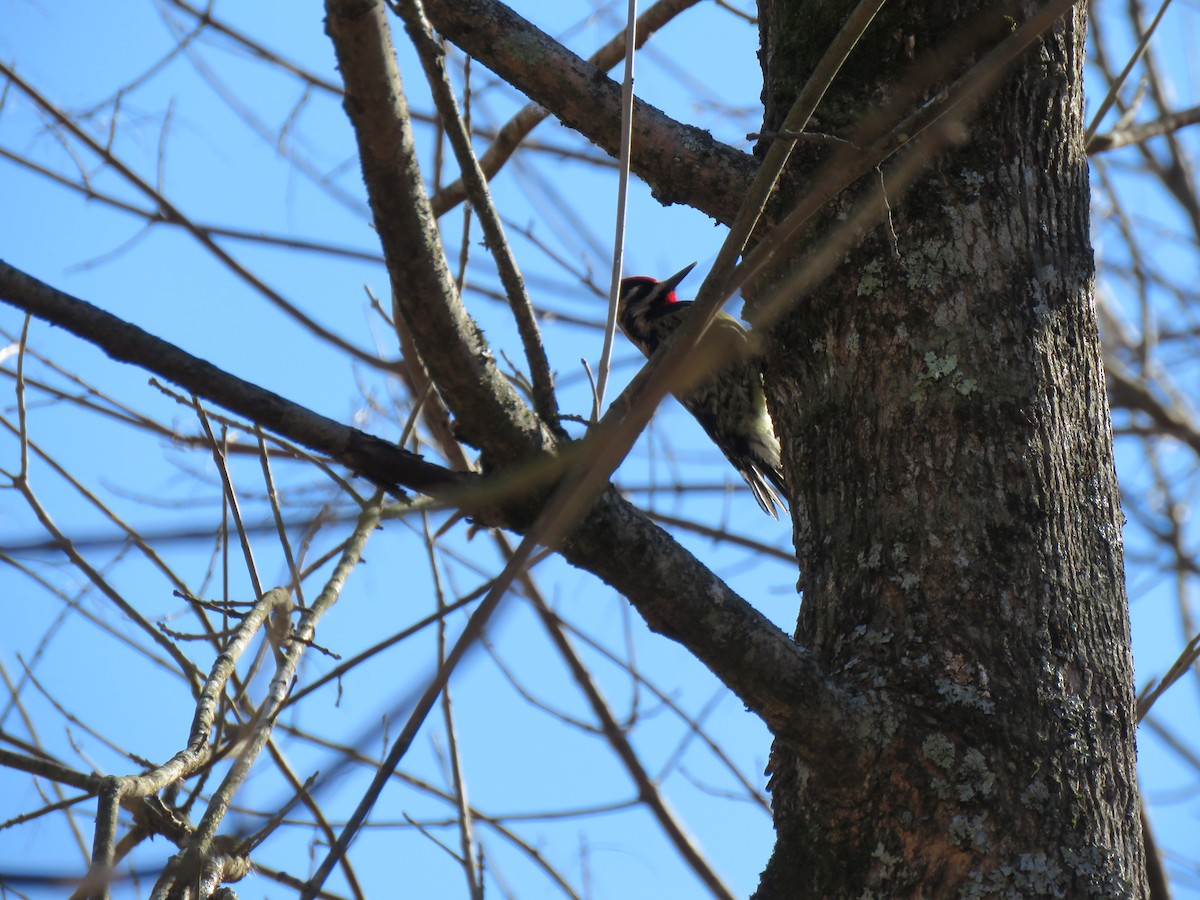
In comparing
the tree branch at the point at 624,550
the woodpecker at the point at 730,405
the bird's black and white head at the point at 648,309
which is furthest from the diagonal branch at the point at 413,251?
the bird's black and white head at the point at 648,309

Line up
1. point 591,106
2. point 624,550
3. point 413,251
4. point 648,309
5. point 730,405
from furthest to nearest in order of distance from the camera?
point 648,309 → point 730,405 → point 591,106 → point 624,550 → point 413,251

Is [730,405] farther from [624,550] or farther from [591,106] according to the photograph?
[624,550]

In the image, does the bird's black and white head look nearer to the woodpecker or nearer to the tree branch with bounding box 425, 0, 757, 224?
the woodpecker

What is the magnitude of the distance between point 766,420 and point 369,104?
337 centimetres

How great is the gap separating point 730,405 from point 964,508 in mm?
2650

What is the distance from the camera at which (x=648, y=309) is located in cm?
459

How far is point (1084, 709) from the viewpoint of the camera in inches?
60.6

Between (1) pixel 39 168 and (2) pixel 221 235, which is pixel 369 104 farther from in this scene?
(1) pixel 39 168

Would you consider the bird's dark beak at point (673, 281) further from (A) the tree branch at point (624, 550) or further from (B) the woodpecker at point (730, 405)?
(A) the tree branch at point (624, 550)

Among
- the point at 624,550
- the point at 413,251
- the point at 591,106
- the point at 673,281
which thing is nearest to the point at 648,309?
the point at 673,281

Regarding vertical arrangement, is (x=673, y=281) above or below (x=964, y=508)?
above

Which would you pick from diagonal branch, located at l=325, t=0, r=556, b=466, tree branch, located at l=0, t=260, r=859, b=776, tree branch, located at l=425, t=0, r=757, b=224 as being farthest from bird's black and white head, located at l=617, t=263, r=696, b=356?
diagonal branch, located at l=325, t=0, r=556, b=466

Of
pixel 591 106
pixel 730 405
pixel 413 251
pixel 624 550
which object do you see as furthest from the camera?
pixel 730 405

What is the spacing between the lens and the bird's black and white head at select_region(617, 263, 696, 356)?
4449mm
